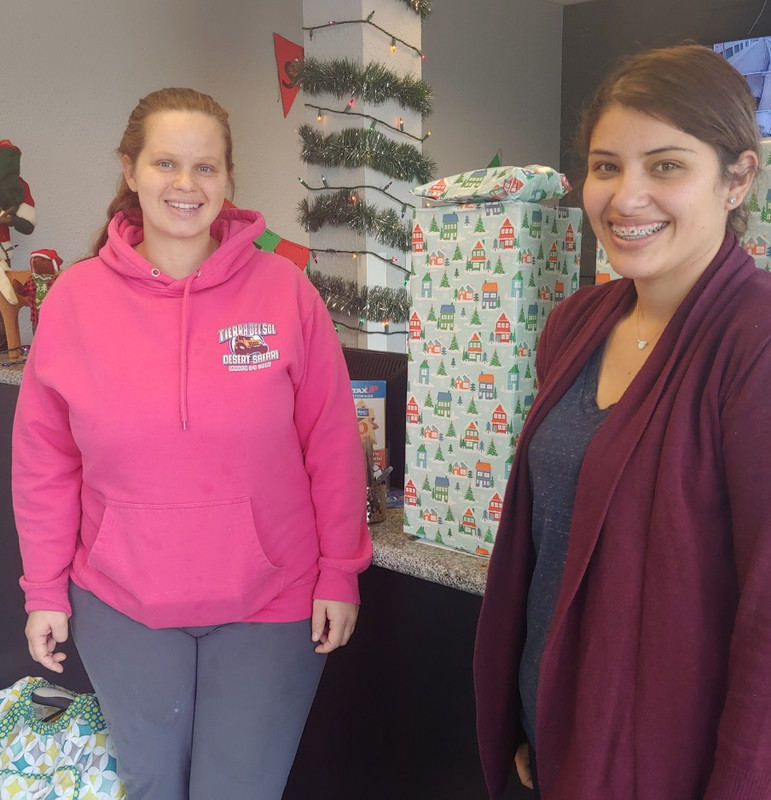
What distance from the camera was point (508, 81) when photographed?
201 inches

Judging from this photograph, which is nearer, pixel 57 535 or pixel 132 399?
pixel 132 399

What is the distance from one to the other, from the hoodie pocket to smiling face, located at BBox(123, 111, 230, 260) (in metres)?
0.43

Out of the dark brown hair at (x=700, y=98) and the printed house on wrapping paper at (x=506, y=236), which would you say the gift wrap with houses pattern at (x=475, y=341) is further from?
the dark brown hair at (x=700, y=98)

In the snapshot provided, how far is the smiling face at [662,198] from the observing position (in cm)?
88

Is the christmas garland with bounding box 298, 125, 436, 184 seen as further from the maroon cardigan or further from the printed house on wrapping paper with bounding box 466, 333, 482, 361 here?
the maroon cardigan

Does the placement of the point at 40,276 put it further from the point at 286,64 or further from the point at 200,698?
the point at 286,64

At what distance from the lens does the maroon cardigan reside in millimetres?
→ 768

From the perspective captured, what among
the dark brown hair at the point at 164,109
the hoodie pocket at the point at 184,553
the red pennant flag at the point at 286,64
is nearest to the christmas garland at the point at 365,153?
the red pennant flag at the point at 286,64

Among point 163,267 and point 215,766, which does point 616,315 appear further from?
point 215,766

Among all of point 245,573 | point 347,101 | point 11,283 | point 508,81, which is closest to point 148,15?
point 347,101

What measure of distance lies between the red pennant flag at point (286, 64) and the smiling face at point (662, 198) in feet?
10.3

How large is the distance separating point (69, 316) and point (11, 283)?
Answer: 156cm

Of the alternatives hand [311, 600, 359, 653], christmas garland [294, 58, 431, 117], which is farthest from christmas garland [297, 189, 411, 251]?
hand [311, 600, 359, 653]

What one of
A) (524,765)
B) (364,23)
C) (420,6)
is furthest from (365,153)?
(524,765)
